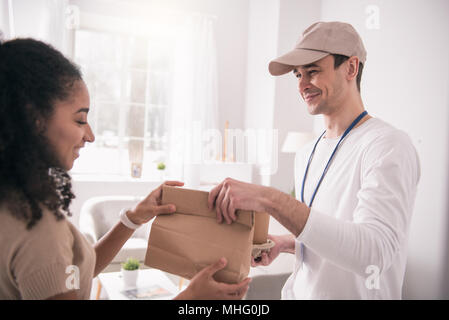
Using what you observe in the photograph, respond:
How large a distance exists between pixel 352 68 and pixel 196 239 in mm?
752

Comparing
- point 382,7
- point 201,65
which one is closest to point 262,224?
point 382,7

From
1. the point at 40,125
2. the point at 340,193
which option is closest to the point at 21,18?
the point at 40,125

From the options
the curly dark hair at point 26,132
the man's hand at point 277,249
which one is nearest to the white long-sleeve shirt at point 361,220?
the man's hand at point 277,249

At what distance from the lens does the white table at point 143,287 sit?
238cm

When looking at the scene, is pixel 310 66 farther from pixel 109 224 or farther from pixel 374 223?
pixel 109 224

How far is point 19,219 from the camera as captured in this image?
2.22 ft

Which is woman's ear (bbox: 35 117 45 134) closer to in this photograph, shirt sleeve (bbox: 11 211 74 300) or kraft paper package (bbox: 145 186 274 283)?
shirt sleeve (bbox: 11 211 74 300)

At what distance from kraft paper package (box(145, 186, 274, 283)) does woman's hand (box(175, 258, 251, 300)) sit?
19 millimetres

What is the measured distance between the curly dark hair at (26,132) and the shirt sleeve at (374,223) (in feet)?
1.93

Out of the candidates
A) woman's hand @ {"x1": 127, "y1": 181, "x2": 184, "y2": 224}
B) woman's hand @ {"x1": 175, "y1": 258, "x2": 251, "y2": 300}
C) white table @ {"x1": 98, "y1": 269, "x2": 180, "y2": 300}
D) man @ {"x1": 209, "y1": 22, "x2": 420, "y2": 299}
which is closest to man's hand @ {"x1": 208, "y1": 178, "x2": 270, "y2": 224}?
man @ {"x1": 209, "y1": 22, "x2": 420, "y2": 299}

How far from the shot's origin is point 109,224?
3.77 metres

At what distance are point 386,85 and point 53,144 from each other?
310 cm

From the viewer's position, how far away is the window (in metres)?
4.52

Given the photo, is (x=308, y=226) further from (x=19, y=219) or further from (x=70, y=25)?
(x=70, y=25)
